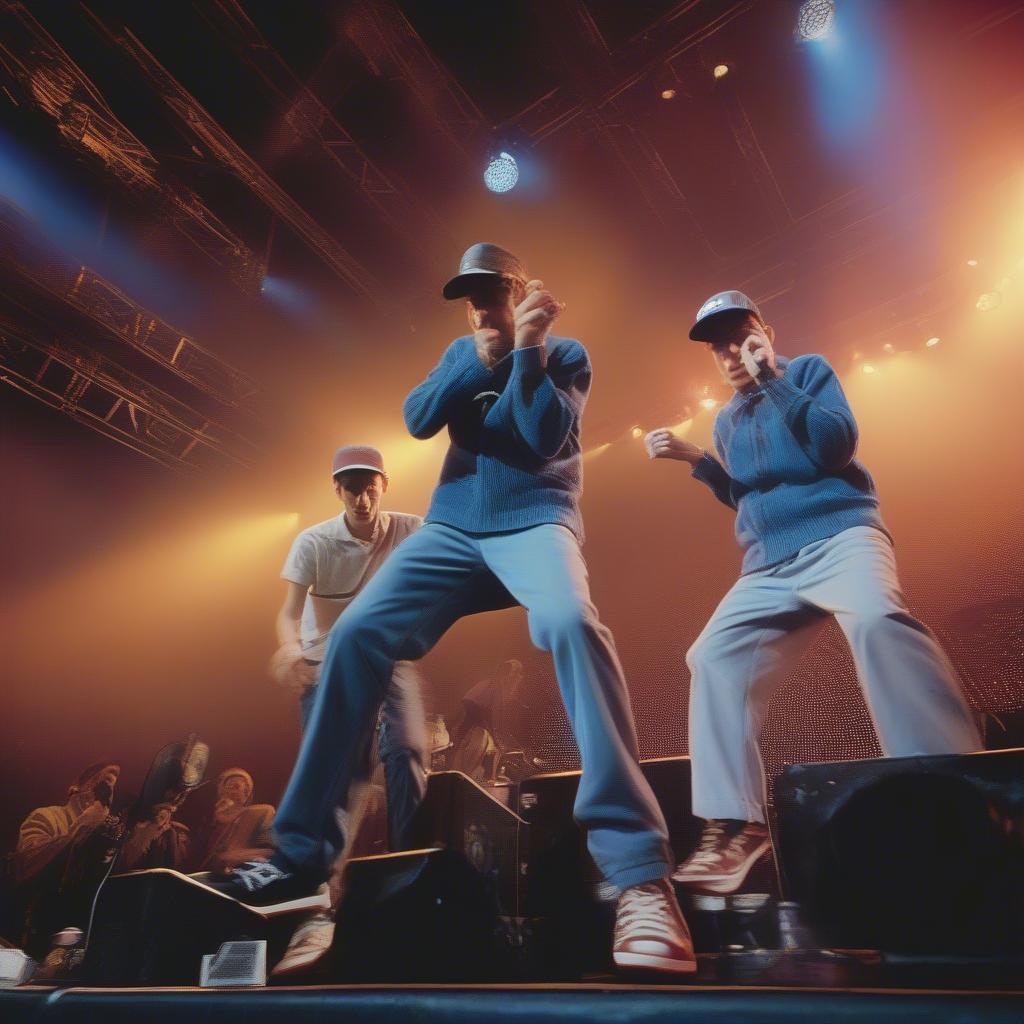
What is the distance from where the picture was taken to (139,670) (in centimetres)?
777

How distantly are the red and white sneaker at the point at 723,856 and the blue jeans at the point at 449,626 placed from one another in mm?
201

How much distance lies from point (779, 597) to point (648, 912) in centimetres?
111

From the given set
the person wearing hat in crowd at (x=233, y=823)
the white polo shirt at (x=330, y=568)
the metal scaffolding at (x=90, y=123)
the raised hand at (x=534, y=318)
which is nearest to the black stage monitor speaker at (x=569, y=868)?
the raised hand at (x=534, y=318)

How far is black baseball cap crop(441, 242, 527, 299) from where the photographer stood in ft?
6.84

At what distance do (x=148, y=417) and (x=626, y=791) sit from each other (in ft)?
23.1

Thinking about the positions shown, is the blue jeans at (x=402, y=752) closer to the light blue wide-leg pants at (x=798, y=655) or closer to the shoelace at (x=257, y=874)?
the shoelace at (x=257, y=874)

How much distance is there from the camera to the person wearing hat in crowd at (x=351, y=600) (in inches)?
103

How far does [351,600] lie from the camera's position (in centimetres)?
316

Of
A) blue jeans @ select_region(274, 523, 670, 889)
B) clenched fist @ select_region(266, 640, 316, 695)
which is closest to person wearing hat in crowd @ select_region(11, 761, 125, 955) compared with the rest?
clenched fist @ select_region(266, 640, 316, 695)

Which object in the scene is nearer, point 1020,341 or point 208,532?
point 1020,341

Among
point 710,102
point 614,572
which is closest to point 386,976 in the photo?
point 710,102

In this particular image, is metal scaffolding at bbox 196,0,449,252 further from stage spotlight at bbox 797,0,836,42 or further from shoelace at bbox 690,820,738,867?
shoelace at bbox 690,820,738,867

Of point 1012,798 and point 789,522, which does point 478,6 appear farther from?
point 1012,798

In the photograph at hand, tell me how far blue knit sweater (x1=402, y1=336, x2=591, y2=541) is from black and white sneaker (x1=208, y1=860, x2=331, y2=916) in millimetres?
990
